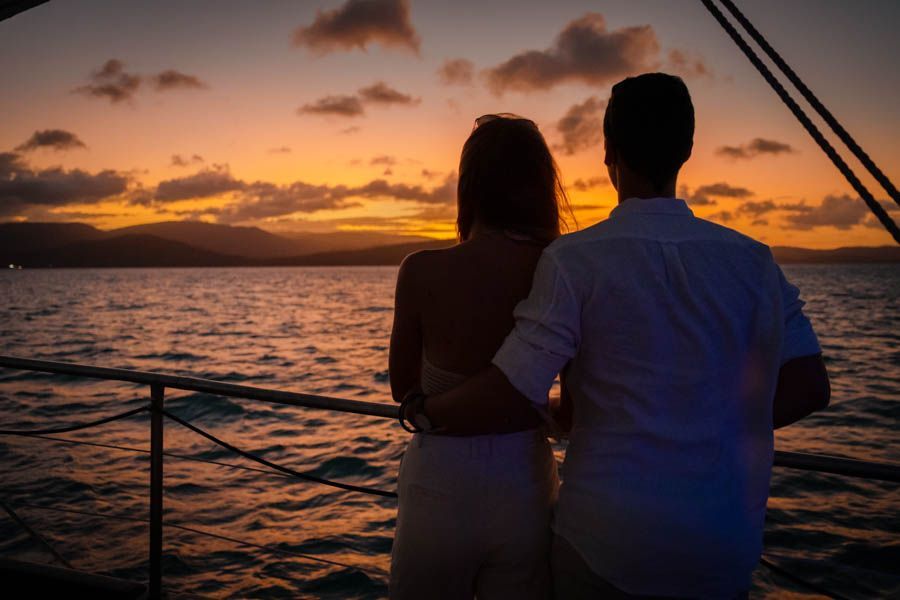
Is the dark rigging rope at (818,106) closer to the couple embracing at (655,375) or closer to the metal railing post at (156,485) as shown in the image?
the couple embracing at (655,375)

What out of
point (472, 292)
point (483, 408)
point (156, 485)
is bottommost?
point (156, 485)

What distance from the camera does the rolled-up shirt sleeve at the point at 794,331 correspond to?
1.24 m

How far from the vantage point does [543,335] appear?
1.20 meters

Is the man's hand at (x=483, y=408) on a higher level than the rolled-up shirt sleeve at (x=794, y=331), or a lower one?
lower

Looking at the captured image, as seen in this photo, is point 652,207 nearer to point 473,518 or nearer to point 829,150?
point 829,150

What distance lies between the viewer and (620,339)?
3.92 feet

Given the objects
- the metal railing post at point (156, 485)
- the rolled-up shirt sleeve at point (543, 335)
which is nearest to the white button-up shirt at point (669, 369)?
the rolled-up shirt sleeve at point (543, 335)

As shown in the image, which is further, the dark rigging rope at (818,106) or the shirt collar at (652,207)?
the dark rigging rope at (818,106)

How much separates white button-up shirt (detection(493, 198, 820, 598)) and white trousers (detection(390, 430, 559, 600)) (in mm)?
308

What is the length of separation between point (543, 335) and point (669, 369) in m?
0.25

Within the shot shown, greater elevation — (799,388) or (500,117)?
(500,117)

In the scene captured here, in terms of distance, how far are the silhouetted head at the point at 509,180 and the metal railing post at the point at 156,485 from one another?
1946 mm

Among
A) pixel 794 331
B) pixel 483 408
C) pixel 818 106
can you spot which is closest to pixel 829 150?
pixel 818 106

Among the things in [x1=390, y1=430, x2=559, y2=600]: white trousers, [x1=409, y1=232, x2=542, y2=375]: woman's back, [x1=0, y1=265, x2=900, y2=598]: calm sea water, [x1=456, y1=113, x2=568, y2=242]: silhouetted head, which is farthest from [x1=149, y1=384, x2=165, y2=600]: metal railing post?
[x1=0, y1=265, x2=900, y2=598]: calm sea water
